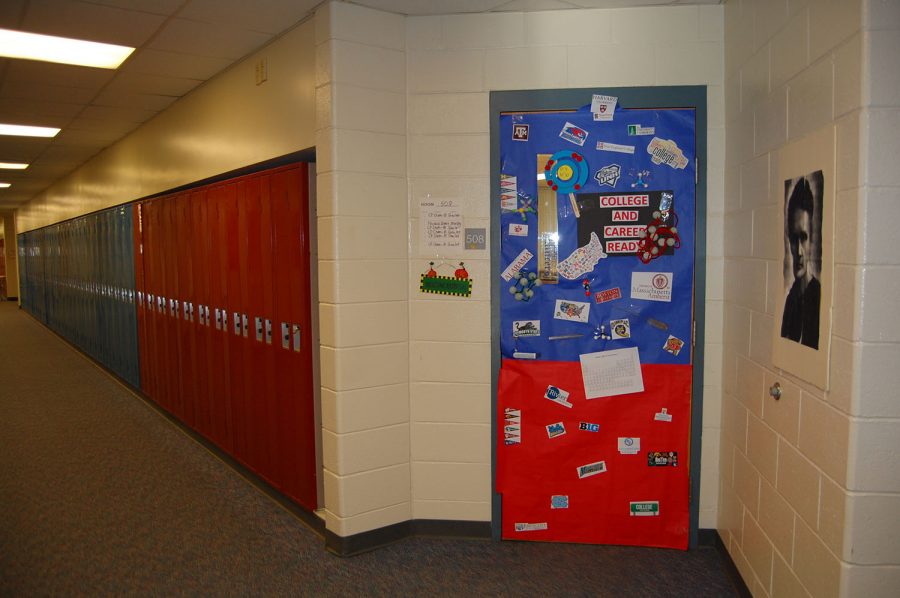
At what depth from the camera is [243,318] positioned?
144 inches

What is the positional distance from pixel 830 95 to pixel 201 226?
145 inches

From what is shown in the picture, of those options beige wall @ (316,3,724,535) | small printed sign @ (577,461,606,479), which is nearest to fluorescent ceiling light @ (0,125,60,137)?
beige wall @ (316,3,724,535)

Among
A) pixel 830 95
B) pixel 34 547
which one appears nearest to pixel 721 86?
pixel 830 95

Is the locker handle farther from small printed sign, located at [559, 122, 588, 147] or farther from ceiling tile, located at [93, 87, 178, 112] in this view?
ceiling tile, located at [93, 87, 178, 112]

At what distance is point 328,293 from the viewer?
2.73 metres

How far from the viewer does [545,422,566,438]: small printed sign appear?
2.82 m

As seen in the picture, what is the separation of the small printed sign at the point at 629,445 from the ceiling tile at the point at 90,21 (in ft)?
9.70

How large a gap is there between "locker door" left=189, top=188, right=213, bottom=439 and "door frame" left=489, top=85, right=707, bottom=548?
2233 mm

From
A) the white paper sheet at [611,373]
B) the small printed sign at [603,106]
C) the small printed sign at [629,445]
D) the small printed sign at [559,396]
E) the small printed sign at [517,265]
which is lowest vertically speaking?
the small printed sign at [629,445]

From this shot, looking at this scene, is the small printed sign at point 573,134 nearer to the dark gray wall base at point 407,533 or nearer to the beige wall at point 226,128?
the beige wall at point 226,128

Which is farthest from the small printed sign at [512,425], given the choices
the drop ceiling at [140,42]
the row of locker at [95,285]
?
the row of locker at [95,285]

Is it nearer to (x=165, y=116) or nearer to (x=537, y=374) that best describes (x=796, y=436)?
(x=537, y=374)

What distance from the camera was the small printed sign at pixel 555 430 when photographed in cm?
282

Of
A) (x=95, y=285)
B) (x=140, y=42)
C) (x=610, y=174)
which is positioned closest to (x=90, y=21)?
(x=140, y=42)
